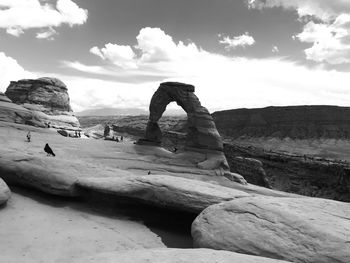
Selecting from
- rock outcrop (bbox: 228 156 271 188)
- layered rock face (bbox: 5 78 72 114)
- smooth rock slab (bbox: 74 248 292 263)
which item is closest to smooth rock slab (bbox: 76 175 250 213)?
smooth rock slab (bbox: 74 248 292 263)

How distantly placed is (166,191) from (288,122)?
325 ft

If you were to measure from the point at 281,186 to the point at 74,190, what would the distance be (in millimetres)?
40376

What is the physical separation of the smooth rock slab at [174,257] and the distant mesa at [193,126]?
21383 millimetres

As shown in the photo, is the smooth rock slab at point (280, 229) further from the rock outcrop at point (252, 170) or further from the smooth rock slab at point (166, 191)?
the rock outcrop at point (252, 170)

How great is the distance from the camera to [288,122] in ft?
340

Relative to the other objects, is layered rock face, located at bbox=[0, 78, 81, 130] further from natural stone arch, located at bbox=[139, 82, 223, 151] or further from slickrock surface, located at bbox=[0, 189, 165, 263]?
slickrock surface, located at bbox=[0, 189, 165, 263]

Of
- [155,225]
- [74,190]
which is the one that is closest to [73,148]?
[74,190]

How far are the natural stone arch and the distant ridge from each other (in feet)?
243

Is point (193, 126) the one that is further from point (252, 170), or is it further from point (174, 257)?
point (174, 257)

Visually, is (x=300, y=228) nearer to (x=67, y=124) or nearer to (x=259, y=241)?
(x=259, y=241)

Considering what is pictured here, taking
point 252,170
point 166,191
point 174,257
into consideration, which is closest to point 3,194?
point 166,191

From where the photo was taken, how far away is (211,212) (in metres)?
9.24

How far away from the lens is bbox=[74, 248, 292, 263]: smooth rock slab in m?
6.38

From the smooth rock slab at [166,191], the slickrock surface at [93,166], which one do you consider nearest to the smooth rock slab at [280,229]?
the smooth rock slab at [166,191]
